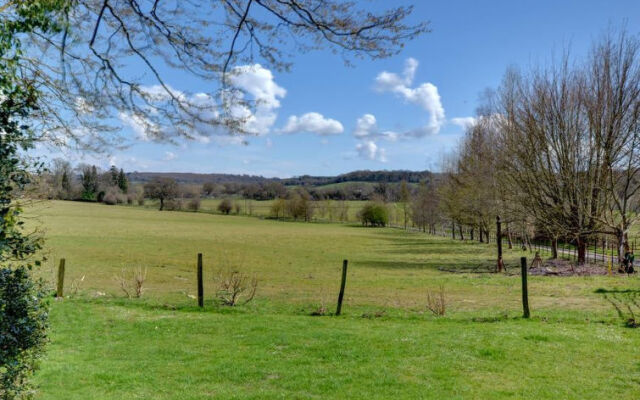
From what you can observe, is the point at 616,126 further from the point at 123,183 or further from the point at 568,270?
the point at 123,183

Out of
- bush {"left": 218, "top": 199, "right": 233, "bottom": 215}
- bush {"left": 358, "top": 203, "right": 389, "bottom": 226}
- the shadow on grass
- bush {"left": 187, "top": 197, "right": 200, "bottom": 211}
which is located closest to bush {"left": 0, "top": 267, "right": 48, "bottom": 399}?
the shadow on grass

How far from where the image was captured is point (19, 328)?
4.20 meters

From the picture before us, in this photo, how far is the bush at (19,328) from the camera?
13.5ft

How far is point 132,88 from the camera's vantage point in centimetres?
523

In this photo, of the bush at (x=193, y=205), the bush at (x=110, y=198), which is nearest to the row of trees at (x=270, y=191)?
the bush at (x=193, y=205)

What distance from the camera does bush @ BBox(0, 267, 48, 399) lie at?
162 inches

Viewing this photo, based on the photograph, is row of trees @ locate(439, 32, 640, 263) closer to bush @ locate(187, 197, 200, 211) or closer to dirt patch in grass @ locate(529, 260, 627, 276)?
dirt patch in grass @ locate(529, 260, 627, 276)

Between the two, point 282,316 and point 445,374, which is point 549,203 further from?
point 445,374

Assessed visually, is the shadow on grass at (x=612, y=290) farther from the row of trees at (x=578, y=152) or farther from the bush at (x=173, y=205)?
the bush at (x=173, y=205)

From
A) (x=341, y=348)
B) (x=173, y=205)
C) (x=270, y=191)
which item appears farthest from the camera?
(x=270, y=191)

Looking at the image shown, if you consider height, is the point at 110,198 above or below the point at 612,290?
above

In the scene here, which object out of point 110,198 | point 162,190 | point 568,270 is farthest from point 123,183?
point 568,270

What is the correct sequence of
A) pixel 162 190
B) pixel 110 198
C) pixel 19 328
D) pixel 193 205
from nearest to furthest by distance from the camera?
pixel 19 328, pixel 110 198, pixel 193 205, pixel 162 190

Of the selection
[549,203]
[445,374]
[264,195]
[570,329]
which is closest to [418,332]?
[445,374]
